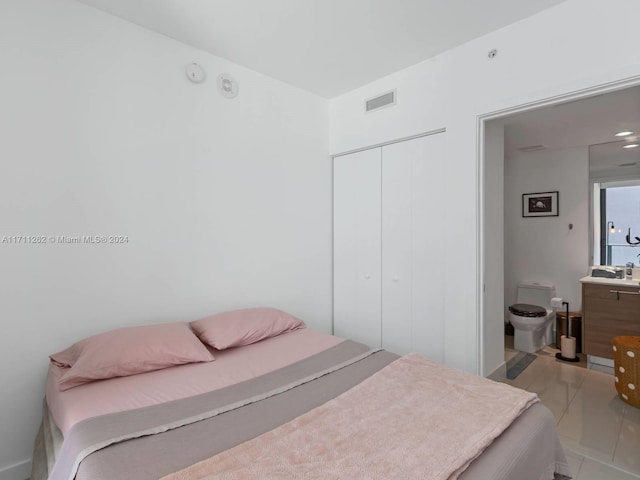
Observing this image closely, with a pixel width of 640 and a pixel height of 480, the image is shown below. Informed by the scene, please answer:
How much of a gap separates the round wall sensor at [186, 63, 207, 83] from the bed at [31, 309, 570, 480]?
1.82 metres

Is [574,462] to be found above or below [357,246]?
below

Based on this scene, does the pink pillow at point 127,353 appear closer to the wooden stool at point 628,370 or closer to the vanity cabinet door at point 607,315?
the wooden stool at point 628,370

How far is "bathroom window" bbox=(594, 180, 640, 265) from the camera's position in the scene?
4.18 metres

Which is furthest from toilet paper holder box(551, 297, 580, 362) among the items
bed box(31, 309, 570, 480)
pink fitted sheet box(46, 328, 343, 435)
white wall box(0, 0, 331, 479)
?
white wall box(0, 0, 331, 479)

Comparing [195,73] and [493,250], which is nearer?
[195,73]

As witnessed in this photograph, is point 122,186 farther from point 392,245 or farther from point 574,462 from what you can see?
point 574,462

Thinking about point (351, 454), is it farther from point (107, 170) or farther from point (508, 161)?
point (508, 161)

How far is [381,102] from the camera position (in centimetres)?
297

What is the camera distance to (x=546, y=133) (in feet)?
11.7

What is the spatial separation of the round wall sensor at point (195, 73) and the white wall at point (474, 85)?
4.82 ft

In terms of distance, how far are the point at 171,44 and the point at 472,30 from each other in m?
2.13

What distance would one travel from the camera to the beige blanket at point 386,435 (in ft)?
3.43

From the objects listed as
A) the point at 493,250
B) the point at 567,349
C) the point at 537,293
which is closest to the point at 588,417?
the point at 567,349

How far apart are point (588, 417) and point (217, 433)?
276cm
